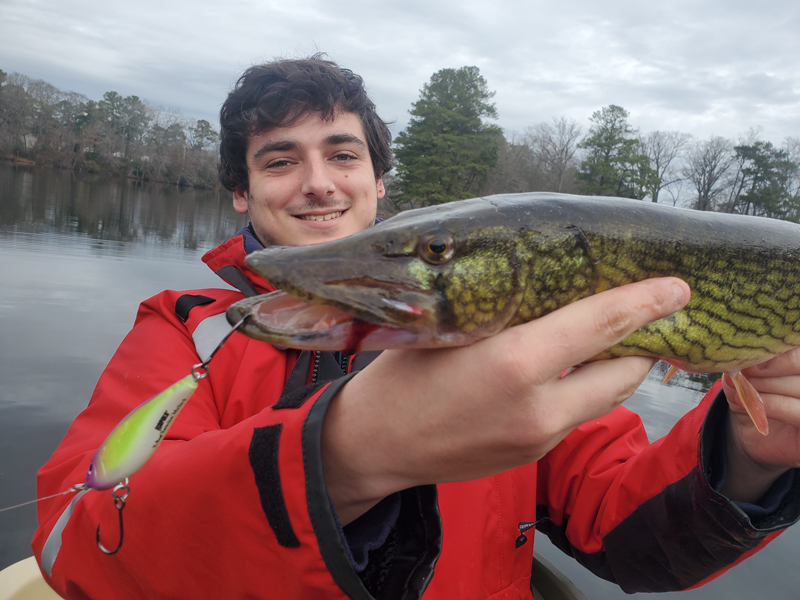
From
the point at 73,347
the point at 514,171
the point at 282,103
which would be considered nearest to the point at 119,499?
the point at 282,103

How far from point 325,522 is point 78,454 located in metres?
0.94

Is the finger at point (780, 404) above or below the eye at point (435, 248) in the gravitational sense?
below

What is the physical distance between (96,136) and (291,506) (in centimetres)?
7883

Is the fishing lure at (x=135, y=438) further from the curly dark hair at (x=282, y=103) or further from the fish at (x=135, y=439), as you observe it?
the curly dark hair at (x=282, y=103)

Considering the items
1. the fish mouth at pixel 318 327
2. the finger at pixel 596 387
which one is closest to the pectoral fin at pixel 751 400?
the finger at pixel 596 387

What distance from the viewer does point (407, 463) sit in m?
0.97

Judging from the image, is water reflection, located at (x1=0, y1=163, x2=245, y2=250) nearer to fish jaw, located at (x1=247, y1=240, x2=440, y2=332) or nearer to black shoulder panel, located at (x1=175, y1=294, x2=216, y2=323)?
black shoulder panel, located at (x1=175, y1=294, x2=216, y2=323)

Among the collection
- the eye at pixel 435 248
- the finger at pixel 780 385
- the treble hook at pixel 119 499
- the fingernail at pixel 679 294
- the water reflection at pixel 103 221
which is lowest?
the water reflection at pixel 103 221

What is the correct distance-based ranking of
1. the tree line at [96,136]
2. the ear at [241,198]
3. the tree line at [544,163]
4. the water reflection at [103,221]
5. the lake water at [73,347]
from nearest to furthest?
the ear at [241,198]
the lake water at [73,347]
the water reflection at [103,221]
the tree line at [544,163]
the tree line at [96,136]

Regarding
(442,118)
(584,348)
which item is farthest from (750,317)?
(442,118)

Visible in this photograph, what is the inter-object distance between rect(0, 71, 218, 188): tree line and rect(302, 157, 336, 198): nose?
68436 mm

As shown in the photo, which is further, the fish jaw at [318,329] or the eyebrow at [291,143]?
the eyebrow at [291,143]

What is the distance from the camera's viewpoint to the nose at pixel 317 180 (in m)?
2.42

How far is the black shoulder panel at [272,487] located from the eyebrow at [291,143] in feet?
6.09
